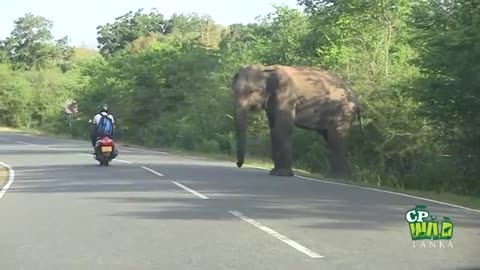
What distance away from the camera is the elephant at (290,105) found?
2116cm

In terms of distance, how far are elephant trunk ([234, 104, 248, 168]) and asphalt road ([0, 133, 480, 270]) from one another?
1.60 m

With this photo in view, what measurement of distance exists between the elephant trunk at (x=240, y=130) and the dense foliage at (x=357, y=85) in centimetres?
442

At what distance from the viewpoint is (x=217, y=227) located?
11.5m

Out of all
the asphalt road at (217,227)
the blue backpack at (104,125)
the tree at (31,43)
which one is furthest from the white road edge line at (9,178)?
the tree at (31,43)

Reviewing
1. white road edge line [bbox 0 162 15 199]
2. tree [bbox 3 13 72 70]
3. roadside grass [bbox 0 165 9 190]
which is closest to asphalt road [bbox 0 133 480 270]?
white road edge line [bbox 0 162 15 199]

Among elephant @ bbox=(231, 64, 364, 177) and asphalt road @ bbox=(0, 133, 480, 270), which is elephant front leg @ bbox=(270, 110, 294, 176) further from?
asphalt road @ bbox=(0, 133, 480, 270)

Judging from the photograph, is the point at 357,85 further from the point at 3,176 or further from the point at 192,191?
the point at 192,191

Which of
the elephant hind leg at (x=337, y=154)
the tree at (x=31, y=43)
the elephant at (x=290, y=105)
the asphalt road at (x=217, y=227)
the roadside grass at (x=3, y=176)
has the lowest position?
the roadside grass at (x=3, y=176)

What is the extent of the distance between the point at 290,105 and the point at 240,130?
1.65 m

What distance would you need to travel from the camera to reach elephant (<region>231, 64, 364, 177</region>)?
21156mm

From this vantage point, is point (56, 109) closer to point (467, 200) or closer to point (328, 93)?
point (328, 93)

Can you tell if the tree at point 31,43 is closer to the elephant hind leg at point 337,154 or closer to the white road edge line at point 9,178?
the white road edge line at point 9,178

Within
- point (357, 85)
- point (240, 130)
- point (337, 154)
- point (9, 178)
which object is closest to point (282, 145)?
point (240, 130)

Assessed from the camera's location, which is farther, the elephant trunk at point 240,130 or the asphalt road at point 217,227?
the elephant trunk at point 240,130
